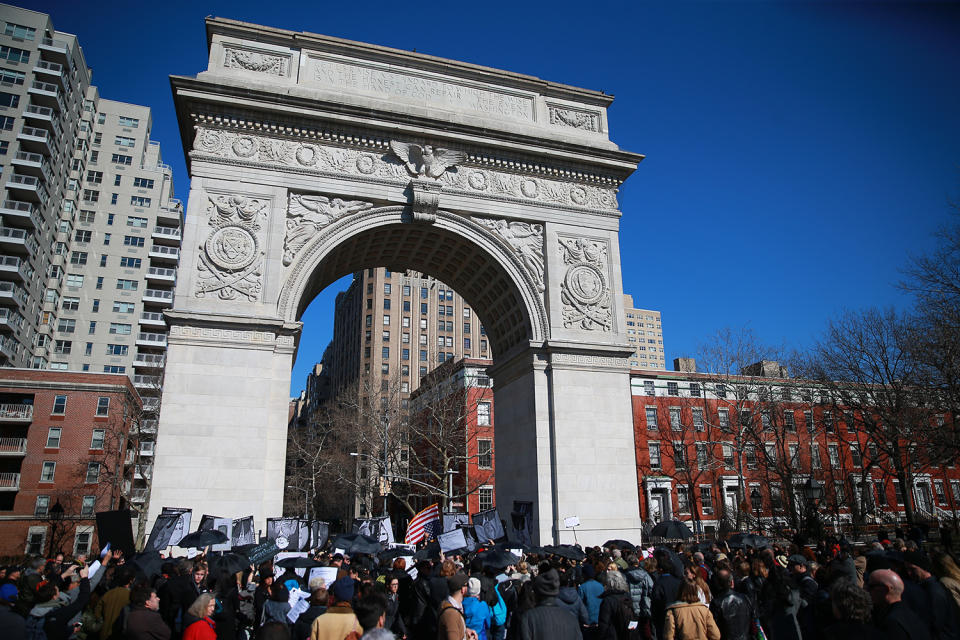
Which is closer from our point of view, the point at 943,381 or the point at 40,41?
the point at 943,381

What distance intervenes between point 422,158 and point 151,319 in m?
52.0

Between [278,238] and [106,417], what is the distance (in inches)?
1314

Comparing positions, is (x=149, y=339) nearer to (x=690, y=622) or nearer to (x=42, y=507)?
(x=42, y=507)

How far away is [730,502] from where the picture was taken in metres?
48.6

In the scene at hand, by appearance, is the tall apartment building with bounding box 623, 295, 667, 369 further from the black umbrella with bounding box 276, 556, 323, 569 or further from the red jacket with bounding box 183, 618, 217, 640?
the red jacket with bounding box 183, 618, 217, 640

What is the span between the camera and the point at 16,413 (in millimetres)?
43375

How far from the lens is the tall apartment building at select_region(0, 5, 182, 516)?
55.3 m

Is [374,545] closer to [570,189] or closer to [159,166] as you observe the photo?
[570,189]

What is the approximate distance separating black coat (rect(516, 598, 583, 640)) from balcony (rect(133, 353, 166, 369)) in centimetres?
6356

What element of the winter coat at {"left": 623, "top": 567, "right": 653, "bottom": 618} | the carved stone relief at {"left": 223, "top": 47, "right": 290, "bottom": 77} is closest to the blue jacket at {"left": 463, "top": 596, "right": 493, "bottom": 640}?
the winter coat at {"left": 623, "top": 567, "right": 653, "bottom": 618}

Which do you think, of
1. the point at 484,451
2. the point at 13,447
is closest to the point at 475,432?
the point at 484,451

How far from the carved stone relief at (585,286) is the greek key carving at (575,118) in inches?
199

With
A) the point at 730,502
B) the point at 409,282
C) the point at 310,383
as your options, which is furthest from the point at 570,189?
the point at 310,383

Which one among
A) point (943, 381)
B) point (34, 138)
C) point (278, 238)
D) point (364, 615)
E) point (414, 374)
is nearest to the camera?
point (364, 615)
